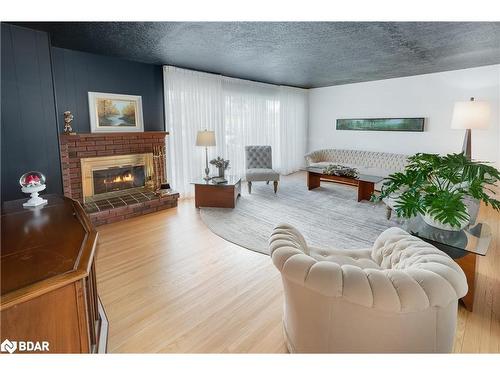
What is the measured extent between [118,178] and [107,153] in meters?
0.46

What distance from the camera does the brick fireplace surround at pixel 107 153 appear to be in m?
3.77

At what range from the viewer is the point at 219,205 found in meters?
4.65

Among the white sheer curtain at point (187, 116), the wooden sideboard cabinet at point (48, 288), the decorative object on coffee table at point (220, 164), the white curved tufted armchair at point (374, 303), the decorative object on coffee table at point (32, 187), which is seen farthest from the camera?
the white sheer curtain at point (187, 116)

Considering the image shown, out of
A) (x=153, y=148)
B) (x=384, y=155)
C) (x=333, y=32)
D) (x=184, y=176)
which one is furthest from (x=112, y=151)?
(x=384, y=155)

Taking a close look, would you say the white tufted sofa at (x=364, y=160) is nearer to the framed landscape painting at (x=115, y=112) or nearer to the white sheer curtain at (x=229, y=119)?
the white sheer curtain at (x=229, y=119)

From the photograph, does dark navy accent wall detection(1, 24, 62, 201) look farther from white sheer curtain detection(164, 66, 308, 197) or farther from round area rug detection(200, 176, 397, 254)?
round area rug detection(200, 176, 397, 254)

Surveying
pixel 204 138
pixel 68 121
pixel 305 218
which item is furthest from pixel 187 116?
pixel 305 218

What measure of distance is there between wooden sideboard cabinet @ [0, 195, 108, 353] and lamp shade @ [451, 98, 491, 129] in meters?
5.27

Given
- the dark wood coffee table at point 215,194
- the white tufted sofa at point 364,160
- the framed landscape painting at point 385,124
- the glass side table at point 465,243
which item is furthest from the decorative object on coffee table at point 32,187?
the framed landscape painting at point 385,124

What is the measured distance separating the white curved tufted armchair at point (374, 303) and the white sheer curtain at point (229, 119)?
162 inches

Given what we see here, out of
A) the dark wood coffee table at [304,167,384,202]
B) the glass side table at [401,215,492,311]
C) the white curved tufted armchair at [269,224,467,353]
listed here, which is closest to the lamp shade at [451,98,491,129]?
the dark wood coffee table at [304,167,384,202]

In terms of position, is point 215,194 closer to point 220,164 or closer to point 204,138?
point 220,164

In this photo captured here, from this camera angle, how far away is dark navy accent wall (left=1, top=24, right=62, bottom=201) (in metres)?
2.88
